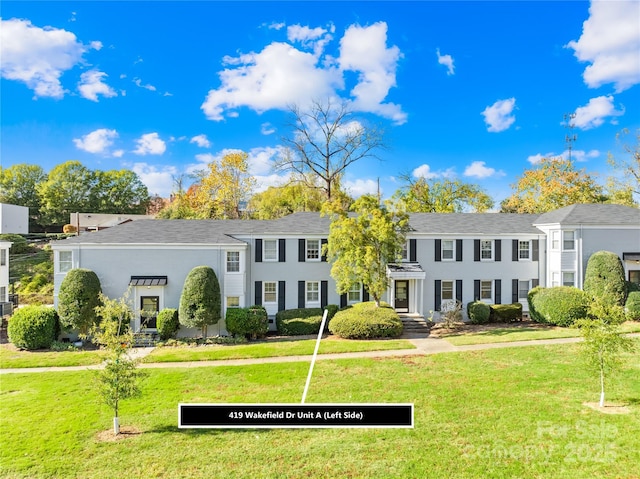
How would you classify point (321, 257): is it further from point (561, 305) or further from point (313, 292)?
point (561, 305)

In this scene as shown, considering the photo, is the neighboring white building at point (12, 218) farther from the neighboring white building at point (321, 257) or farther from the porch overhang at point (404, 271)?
the porch overhang at point (404, 271)

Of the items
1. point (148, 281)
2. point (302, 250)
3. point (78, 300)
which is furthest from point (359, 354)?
point (78, 300)

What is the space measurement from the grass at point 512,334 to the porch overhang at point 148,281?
1282cm

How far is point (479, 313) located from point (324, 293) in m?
8.17

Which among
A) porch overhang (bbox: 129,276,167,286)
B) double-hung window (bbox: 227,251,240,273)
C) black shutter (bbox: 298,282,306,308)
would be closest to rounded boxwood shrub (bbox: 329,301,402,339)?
black shutter (bbox: 298,282,306,308)

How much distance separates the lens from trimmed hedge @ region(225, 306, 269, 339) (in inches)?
667

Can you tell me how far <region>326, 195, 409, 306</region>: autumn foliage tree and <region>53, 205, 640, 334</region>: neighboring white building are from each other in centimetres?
182

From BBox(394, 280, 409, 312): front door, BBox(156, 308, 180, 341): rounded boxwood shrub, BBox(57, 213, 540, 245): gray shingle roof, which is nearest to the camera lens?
BBox(156, 308, 180, 341): rounded boxwood shrub

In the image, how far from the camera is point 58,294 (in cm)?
1582

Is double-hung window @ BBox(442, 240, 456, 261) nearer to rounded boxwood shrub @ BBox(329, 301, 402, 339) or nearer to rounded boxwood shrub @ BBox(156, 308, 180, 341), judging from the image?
rounded boxwood shrub @ BBox(329, 301, 402, 339)

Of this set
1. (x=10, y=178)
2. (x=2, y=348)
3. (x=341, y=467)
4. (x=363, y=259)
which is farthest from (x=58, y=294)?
(x=341, y=467)

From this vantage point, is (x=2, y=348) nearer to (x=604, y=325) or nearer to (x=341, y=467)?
(x=341, y=467)

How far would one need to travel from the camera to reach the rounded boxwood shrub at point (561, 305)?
58.1 ft

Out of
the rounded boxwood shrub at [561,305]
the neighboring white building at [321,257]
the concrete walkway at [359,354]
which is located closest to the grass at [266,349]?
the concrete walkway at [359,354]
